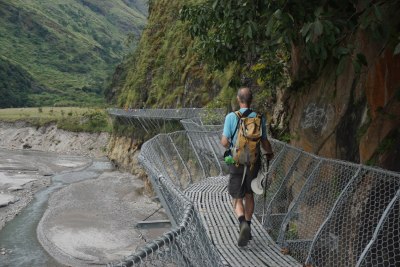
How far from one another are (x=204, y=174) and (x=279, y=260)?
198 inches

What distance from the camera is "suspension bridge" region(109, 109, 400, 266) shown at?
12.7ft

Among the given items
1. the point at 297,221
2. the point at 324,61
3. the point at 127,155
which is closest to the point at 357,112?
the point at 324,61

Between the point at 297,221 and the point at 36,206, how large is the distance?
2690 cm

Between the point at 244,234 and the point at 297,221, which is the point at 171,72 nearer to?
the point at 297,221

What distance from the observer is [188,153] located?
447 inches

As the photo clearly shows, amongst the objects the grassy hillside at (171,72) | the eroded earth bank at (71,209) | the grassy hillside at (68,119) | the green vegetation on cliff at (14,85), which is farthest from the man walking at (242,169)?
the green vegetation on cliff at (14,85)

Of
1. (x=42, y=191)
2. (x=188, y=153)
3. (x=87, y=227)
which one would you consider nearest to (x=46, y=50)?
(x=42, y=191)

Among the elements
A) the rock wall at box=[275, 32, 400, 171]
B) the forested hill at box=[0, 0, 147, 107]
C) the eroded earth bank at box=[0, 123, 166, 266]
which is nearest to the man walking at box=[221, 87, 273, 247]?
the rock wall at box=[275, 32, 400, 171]

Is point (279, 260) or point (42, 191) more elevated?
point (279, 260)

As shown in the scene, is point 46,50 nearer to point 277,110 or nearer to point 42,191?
point 42,191

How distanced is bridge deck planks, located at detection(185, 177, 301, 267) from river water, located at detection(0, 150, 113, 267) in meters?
12.4

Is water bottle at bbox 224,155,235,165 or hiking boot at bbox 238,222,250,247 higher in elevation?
water bottle at bbox 224,155,235,165

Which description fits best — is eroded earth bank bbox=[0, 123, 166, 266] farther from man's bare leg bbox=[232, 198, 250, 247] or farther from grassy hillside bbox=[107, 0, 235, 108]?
man's bare leg bbox=[232, 198, 250, 247]

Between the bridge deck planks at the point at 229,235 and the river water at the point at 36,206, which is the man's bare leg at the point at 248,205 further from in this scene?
the river water at the point at 36,206
